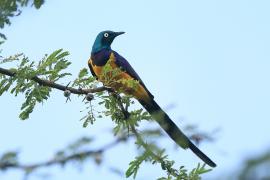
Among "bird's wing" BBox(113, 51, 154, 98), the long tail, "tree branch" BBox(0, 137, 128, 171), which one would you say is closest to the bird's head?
"bird's wing" BBox(113, 51, 154, 98)

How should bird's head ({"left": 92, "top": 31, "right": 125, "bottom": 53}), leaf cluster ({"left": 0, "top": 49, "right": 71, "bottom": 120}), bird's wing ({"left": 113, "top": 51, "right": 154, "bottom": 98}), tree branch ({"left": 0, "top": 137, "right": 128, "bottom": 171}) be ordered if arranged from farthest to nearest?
bird's head ({"left": 92, "top": 31, "right": 125, "bottom": 53}) → bird's wing ({"left": 113, "top": 51, "right": 154, "bottom": 98}) → leaf cluster ({"left": 0, "top": 49, "right": 71, "bottom": 120}) → tree branch ({"left": 0, "top": 137, "right": 128, "bottom": 171})

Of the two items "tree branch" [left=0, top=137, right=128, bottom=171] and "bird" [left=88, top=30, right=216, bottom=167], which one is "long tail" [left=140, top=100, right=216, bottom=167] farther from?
"tree branch" [left=0, top=137, right=128, bottom=171]

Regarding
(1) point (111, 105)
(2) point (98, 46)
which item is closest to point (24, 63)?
(1) point (111, 105)

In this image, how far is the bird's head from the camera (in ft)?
24.5

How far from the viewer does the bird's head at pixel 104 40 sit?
7454 millimetres

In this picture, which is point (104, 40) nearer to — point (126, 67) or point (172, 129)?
point (126, 67)

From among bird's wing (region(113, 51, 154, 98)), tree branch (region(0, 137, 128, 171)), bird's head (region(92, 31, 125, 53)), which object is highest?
bird's head (region(92, 31, 125, 53))

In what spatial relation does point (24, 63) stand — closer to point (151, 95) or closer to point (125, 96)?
point (125, 96)

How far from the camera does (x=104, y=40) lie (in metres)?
7.68

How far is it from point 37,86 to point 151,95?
97.9 inches

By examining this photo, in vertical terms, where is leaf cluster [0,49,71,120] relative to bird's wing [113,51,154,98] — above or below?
below

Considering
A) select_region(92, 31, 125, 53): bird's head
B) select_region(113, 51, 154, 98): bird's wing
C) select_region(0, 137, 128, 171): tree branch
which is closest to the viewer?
select_region(0, 137, 128, 171): tree branch

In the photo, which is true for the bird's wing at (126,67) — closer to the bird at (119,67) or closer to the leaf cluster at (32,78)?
the bird at (119,67)

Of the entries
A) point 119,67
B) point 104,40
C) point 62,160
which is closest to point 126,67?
point 119,67
